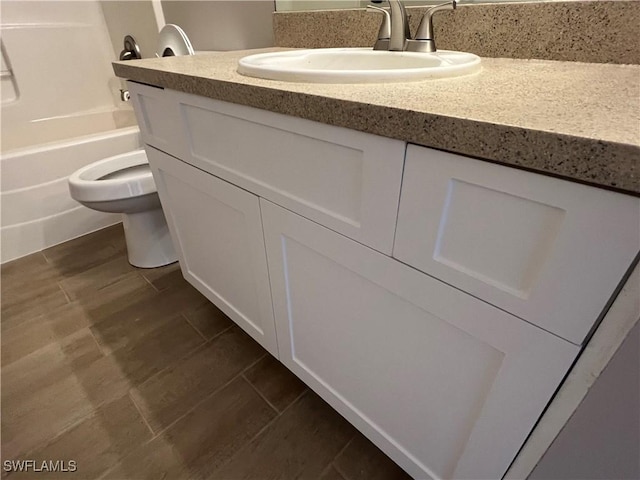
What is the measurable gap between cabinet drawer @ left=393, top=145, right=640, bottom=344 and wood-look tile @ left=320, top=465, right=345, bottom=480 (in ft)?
2.20

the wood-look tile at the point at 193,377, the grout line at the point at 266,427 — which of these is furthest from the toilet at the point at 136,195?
the grout line at the point at 266,427

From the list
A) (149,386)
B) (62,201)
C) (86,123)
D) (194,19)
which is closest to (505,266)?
(149,386)

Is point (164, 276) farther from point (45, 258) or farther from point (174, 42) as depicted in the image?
point (174, 42)

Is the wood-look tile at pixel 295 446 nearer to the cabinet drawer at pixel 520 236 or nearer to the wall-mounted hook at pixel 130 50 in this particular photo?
the cabinet drawer at pixel 520 236

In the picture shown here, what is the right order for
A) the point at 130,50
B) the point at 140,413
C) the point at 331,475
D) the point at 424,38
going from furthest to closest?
the point at 130,50
the point at 140,413
the point at 331,475
the point at 424,38

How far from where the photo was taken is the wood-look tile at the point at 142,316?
48.2 inches

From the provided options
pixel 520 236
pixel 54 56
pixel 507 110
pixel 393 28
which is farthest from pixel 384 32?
pixel 54 56

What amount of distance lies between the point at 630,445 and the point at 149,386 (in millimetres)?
1136

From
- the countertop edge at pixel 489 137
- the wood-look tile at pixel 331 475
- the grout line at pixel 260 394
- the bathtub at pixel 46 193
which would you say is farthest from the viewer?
the bathtub at pixel 46 193

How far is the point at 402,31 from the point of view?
771 millimetres

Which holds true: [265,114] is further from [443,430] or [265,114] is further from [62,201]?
[62,201]

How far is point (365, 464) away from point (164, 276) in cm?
111

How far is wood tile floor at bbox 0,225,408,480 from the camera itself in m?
0.89

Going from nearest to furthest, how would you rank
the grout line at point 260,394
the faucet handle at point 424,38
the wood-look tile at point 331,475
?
the faucet handle at point 424,38, the wood-look tile at point 331,475, the grout line at point 260,394
